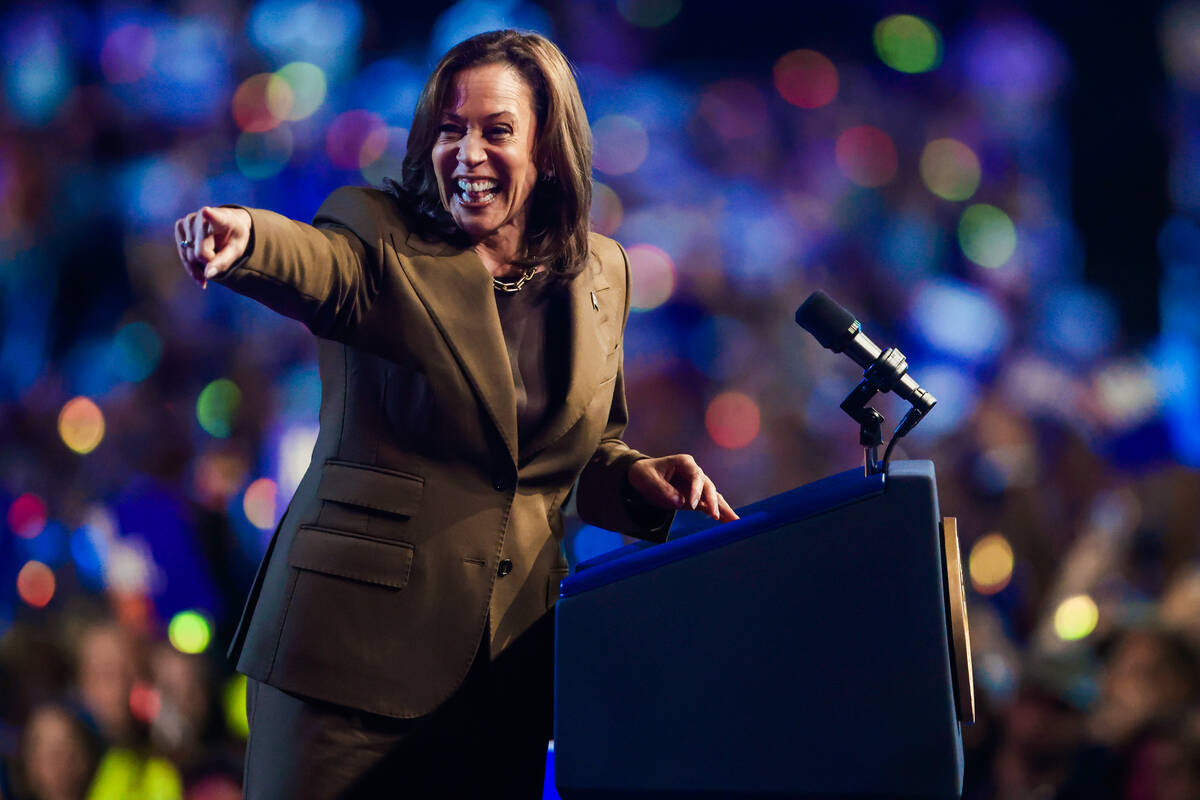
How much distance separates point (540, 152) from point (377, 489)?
466mm

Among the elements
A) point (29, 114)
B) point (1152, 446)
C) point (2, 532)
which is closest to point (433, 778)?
point (2, 532)

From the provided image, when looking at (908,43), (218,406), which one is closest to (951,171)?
(908,43)

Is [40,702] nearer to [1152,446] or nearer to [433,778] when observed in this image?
[433,778]

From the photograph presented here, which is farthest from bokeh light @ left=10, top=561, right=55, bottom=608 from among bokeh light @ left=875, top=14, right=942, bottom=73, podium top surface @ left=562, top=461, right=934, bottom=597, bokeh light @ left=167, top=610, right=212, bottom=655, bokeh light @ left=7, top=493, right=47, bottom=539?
bokeh light @ left=875, top=14, right=942, bottom=73

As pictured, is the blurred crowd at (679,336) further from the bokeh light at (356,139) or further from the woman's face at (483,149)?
the woman's face at (483,149)

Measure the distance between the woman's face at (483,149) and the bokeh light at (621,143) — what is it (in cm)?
450

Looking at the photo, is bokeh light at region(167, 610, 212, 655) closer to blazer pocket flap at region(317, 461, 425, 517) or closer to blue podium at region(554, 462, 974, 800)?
blazer pocket flap at region(317, 461, 425, 517)

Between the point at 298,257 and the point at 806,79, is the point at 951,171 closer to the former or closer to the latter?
the point at 806,79

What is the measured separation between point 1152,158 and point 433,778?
5103 mm

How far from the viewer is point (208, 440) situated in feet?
13.3

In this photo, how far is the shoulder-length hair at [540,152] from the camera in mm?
1270

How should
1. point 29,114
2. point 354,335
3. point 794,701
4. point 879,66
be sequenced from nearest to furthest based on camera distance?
1. point 794,701
2. point 354,335
3. point 29,114
4. point 879,66

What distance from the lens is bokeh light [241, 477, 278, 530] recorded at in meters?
3.89

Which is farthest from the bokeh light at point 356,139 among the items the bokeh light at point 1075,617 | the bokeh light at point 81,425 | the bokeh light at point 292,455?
the bokeh light at point 1075,617
